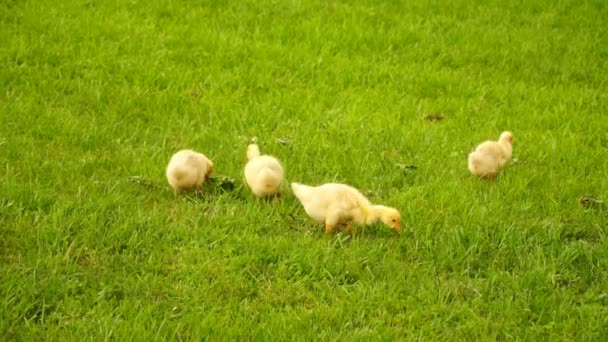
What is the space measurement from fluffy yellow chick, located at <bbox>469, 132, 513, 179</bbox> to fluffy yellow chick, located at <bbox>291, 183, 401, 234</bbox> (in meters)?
1.19

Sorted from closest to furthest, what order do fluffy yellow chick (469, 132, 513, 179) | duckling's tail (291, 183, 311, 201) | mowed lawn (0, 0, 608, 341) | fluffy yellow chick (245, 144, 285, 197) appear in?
mowed lawn (0, 0, 608, 341) → duckling's tail (291, 183, 311, 201) → fluffy yellow chick (245, 144, 285, 197) → fluffy yellow chick (469, 132, 513, 179)

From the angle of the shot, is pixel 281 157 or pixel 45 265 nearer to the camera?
pixel 45 265

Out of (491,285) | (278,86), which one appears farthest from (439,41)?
(491,285)

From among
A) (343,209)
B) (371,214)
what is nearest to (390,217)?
(371,214)

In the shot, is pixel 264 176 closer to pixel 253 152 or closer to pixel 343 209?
pixel 253 152

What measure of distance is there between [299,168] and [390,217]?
52.1 inches

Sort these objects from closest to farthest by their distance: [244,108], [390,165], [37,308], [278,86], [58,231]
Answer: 1. [37,308]
2. [58,231]
3. [390,165]
4. [244,108]
5. [278,86]

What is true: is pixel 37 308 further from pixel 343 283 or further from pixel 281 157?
pixel 281 157

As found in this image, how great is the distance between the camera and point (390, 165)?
6723 millimetres

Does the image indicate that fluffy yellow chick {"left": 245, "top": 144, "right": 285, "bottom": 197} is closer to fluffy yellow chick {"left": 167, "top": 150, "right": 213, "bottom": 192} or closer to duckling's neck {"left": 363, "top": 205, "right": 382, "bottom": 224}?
fluffy yellow chick {"left": 167, "top": 150, "right": 213, "bottom": 192}

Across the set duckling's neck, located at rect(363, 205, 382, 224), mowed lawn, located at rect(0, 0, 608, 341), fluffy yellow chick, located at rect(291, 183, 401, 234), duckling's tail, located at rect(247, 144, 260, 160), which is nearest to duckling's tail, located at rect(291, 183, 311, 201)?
fluffy yellow chick, located at rect(291, 183, 401, 234)

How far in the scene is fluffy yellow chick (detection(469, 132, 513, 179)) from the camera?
6359 mm

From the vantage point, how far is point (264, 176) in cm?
568

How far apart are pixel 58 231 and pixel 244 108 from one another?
2.92m
